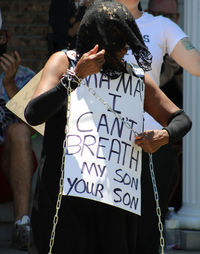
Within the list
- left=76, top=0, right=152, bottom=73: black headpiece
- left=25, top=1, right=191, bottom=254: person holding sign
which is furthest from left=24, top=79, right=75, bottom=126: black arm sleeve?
left=76, top=0, right=152, bottom=73: black headpiece

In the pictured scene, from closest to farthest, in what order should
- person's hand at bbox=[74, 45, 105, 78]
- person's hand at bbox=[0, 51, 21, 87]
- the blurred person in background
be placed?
person's hand at bbox=[74, 45, 105, 78] < the blurred person in background < person's hand at bbox=[0, 51, 21, 87]

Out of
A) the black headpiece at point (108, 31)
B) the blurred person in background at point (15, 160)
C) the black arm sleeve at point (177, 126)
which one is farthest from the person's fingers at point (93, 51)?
the blurred person in background at point (15, 160)

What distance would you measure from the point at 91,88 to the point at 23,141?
7.59 feet

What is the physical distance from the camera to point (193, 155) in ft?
18.5

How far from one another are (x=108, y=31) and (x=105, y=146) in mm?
486

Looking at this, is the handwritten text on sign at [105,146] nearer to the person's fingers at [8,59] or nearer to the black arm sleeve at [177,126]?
the black arm sleeve at [177,126]

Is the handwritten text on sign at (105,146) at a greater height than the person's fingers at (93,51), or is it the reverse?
the person's fingers at (93,51)

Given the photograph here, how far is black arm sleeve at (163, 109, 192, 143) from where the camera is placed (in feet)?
10.9

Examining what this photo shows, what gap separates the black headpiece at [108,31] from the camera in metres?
3.09

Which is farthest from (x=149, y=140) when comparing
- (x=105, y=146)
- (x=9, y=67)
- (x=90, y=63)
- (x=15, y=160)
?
(x=9, y=67)

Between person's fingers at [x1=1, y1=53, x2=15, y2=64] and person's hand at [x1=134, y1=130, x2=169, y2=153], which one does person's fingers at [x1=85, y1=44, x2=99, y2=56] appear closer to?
person's hand at [x1=134, y1=130, x2=169, y2=153]

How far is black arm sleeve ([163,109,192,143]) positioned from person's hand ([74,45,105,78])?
52cm

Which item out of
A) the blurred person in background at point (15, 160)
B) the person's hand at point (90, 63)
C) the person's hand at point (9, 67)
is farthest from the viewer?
the person's hand at point (9, 67)

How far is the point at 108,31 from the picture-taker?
10.1 ft
